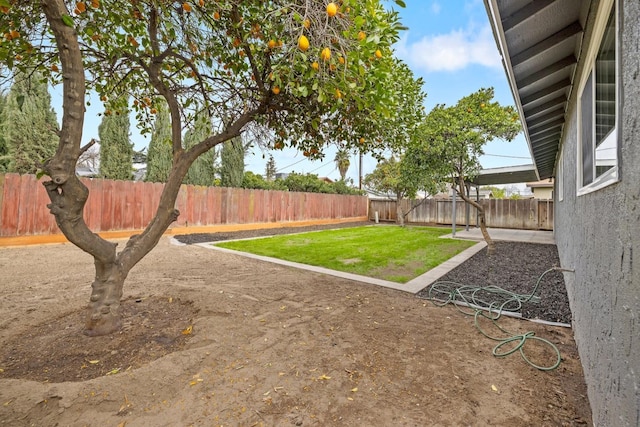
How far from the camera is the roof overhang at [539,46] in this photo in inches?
90.4

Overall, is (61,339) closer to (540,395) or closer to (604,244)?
(540,395)

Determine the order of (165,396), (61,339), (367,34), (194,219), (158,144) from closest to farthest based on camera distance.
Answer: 1. (165,396)
2. (367,34)
3. (61,339)
4. (194,219)
5. (158,144)

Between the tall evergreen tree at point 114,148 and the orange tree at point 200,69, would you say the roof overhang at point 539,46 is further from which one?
the tall evergreen tree at point 114,148

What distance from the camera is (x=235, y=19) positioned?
10.0 ft

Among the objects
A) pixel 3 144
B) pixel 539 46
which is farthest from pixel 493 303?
pixel 3 144

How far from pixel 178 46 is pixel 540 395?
4.92 meters

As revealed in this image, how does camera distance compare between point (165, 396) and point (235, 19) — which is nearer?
point (165, 396)

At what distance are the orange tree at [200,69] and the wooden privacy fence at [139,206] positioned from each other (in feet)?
19.5

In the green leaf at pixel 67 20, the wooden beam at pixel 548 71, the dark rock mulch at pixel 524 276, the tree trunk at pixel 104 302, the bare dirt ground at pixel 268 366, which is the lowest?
the bare dirt ground at pixel 268 366

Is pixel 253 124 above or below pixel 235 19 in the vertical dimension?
below

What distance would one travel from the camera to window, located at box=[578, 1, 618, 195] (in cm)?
157

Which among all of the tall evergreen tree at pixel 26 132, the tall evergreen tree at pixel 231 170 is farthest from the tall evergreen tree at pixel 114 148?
Result: the tall evergreen tree at pixel 231 170

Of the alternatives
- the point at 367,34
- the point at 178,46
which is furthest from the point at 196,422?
the point at 178,46

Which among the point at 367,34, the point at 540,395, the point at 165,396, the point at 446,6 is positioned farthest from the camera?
the point at 446,6
